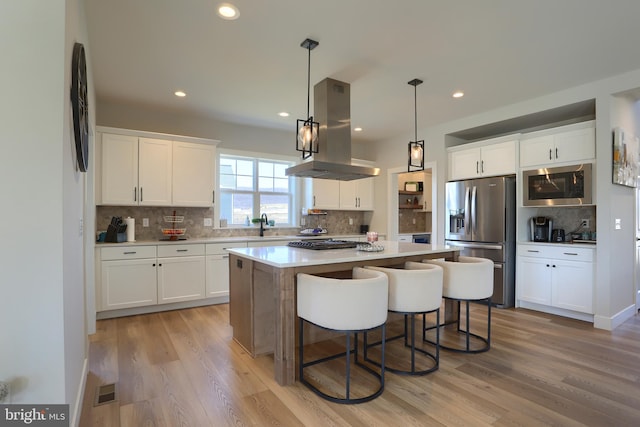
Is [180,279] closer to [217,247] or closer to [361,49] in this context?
[217,247]

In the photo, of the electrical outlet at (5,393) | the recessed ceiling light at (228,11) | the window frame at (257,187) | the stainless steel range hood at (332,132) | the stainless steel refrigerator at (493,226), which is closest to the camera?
the electrical outlet at (5,393)

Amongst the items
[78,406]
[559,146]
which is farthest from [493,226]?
[78,406]

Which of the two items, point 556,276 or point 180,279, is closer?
point 556,276

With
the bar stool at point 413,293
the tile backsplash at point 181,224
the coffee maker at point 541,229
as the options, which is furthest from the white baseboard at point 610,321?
the tile backsplash at point 181,224

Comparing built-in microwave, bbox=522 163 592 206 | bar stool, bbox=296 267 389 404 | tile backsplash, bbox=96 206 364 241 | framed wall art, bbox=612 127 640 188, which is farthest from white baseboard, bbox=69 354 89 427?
framed wall art, bbox=612 127 640 188

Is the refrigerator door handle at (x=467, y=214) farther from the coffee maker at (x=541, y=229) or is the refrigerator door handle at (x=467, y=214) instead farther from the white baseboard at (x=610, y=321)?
the white baseboard at (x=610, y=321)

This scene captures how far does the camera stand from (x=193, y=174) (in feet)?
14.6

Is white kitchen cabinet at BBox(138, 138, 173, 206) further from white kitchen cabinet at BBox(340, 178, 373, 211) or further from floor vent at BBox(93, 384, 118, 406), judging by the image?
white kitchen cabinet at BBox(340, 178, 373, 211)

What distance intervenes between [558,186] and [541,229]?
617mm

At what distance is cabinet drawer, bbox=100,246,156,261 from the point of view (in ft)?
12.0

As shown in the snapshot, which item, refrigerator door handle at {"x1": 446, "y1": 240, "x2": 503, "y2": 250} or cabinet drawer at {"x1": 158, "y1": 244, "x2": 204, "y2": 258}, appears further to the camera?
refrigerator door handle at {"x1": 446, "y1": 240, "x2": 503, "y2": 250}

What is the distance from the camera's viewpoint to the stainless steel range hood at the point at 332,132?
334 cm

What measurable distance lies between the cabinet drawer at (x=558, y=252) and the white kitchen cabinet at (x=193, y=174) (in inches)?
167

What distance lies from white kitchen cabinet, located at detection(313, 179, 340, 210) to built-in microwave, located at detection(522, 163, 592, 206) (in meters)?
2.86
